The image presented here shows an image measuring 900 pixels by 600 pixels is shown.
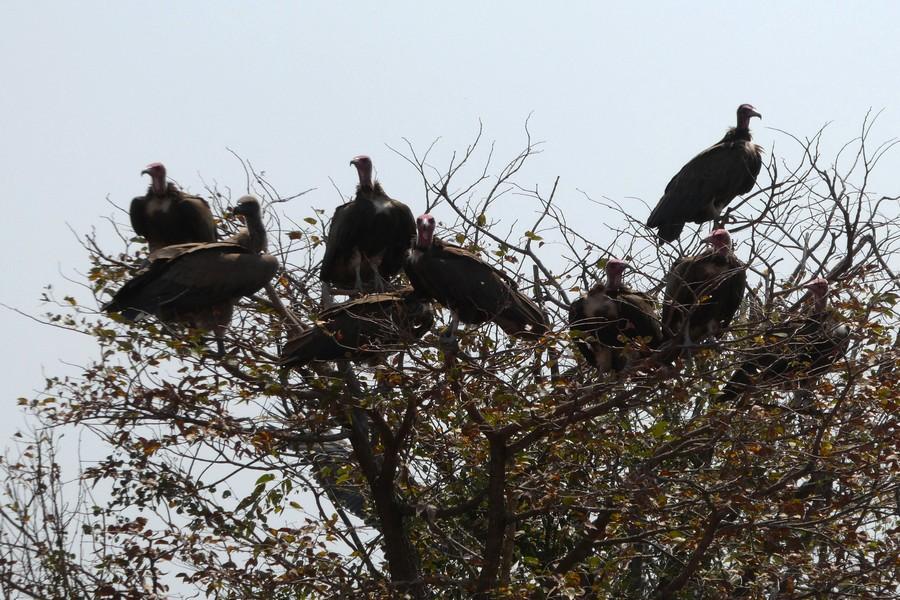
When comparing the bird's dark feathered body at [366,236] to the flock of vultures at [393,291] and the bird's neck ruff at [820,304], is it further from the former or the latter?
the bird's neck ruff at [820,304]

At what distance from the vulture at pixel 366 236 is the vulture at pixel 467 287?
3.14 feet

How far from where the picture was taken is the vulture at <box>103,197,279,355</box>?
7.70m

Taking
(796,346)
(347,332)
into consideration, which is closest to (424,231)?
(347,332)

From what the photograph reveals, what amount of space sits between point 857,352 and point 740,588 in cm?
166

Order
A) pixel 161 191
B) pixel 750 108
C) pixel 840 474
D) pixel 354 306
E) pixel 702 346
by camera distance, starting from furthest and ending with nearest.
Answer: pixel 750 108, pixel 161 191, pixel 354 306, pixel 840 474, pixel 702 346

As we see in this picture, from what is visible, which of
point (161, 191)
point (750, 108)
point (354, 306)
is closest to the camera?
point (354, 306)

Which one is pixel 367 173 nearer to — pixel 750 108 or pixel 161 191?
pixel 161 191

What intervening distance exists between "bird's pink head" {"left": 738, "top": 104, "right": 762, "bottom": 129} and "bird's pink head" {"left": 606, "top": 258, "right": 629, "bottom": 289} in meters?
4.36

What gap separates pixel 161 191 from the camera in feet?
29.1

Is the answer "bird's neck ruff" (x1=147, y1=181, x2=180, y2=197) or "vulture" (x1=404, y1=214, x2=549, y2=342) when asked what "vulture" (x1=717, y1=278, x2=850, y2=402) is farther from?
"bird's neck ruff" (x1=147, y1=181, x2=180, y2=197)

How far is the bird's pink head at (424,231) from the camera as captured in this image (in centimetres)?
781

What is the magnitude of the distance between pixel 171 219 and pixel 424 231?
2.05 m

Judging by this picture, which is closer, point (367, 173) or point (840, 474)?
point (840, 474)

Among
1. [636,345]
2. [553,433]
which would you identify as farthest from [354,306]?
[636,345]
